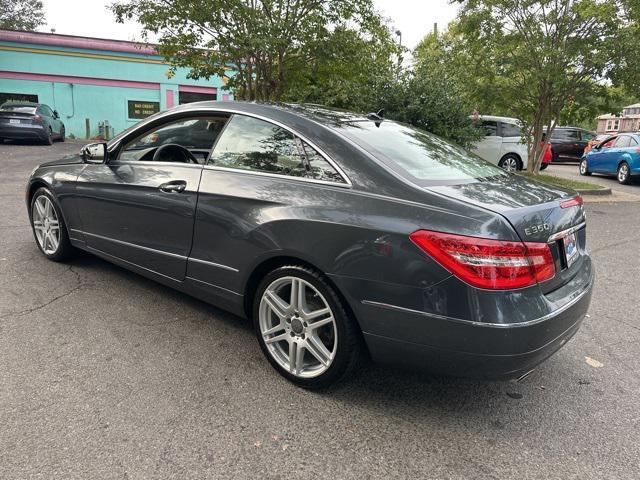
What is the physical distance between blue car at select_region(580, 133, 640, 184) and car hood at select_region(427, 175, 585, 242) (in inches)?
543

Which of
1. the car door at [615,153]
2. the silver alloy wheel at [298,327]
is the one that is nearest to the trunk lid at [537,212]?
the silver alloy wheel at [298,327]

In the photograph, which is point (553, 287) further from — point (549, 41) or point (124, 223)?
point (549, 41)

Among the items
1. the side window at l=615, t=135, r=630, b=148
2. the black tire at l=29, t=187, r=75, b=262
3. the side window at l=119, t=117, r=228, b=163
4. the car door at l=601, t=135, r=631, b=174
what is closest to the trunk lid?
the side window at l=119, t=117, r=228, b=163

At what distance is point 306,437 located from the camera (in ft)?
7.90

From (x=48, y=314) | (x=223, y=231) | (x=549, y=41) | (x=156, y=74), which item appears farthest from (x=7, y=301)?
(x=156, y=74)

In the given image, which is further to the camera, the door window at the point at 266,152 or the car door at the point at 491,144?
the car door at the point at 491,144

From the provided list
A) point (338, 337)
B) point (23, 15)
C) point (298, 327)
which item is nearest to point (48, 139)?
point (298, 327)

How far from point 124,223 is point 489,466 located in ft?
9.47

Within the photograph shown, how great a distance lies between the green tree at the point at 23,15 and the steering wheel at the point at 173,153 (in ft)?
167

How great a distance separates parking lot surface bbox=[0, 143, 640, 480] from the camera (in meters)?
2.22

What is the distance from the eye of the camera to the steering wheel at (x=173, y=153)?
3734 millimetres

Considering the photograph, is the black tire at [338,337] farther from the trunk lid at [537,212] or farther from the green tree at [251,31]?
the green tree at [251,31]

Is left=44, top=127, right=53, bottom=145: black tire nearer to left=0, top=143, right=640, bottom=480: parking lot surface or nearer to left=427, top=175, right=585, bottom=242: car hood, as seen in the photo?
left=0, top=143, right=640, bottom=480: parking lot surface

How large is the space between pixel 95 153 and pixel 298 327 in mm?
2401
